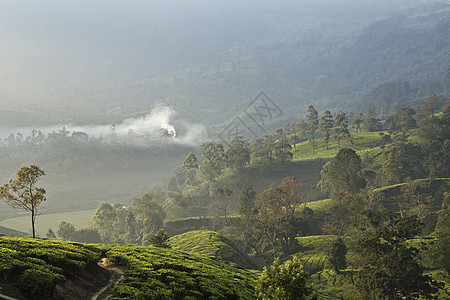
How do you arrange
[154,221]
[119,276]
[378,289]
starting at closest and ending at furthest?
[119,276]
[378,289]
[154,221]

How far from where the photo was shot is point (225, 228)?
420 feet

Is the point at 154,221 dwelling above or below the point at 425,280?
above

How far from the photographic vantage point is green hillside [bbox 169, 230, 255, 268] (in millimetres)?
85544

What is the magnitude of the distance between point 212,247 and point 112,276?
5818 cm

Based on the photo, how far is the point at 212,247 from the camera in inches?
3541

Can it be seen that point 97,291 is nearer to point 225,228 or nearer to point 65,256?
point 65,256

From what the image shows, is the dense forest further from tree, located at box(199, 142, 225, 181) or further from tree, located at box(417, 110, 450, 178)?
tree, located at box(199, 142, 225, 181)

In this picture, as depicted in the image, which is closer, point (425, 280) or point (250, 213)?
point (425, 280)

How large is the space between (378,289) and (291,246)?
128ft

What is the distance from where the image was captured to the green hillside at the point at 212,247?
3368 inches

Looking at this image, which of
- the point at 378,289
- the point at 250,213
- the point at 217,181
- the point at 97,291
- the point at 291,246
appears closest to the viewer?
the point at 97,291

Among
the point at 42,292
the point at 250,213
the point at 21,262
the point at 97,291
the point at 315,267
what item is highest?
the point at 21,262

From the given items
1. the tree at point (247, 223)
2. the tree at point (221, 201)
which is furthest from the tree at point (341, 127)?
the tree at point (247, 223)

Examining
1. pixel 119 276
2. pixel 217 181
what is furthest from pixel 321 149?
pixel 119 276
